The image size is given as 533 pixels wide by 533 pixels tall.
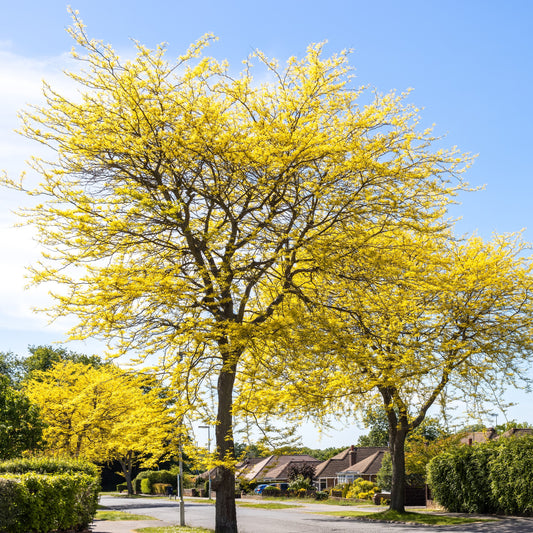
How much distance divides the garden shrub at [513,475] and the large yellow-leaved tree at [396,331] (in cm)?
229

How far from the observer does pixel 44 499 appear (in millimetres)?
14594

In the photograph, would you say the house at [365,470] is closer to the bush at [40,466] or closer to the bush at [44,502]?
the bush at [40,466]

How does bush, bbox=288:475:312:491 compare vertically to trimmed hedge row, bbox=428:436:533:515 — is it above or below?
below

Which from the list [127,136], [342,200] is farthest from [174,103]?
[342,200]

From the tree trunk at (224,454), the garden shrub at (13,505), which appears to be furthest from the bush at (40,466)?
the tree trunk at (224,454)

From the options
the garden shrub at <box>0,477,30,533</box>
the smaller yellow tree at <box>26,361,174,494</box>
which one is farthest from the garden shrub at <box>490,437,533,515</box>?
the garden shrub at <box>0,477,30,533</box>

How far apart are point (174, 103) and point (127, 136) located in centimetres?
129

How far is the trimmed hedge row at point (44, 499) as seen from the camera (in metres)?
13.1

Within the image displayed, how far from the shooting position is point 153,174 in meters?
14.0

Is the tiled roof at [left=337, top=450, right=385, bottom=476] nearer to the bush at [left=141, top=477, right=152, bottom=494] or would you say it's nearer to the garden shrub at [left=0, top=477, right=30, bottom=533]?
the bush at [left=141, top=477, right=152, bottom=494]

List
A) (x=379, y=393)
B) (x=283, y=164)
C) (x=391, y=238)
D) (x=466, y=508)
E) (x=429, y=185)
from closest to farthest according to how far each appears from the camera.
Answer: (x=283, y=164) < (x=429, y=185) < (x=391, y=238) < (x=379, y=393) < (x=466, y=508)

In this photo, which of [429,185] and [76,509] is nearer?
[429,185]

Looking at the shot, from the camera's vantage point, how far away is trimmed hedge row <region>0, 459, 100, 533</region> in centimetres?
1314

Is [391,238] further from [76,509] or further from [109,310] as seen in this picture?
→ [76,509]
